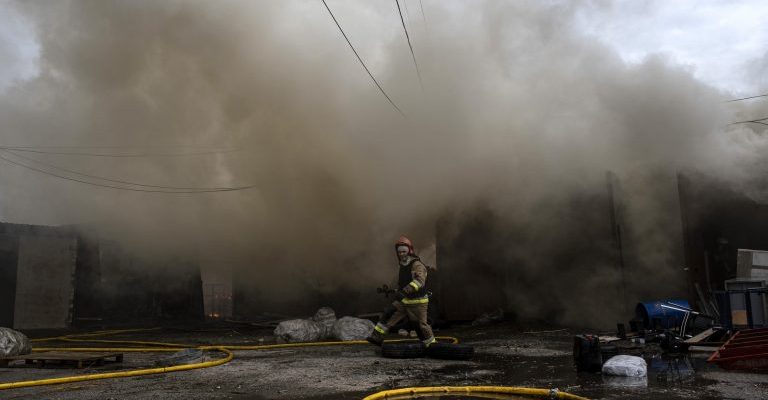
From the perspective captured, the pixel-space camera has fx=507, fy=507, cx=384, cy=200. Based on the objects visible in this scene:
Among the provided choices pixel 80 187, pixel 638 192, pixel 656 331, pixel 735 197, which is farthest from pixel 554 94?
pixel 80 187

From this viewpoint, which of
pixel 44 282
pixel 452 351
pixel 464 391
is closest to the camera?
pixel 464 391

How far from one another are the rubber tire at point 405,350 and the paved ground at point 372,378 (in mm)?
119

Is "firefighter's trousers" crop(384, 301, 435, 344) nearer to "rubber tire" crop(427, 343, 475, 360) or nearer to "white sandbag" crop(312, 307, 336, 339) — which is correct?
"rubber tire" crop(427, 343, 475, 360)

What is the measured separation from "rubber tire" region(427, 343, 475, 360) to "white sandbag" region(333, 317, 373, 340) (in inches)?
93.2

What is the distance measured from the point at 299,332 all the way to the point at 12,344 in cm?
358

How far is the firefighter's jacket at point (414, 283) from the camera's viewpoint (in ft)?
18.9

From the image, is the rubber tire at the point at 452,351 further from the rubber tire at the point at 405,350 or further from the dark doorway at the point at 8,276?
the dark doorway at the point at 8,276

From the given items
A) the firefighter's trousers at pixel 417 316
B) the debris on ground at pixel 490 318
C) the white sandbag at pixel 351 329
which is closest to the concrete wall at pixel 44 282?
the white sandbag at pixel 351 329

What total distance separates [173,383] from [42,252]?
10.4 metres

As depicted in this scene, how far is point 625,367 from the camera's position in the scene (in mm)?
4277

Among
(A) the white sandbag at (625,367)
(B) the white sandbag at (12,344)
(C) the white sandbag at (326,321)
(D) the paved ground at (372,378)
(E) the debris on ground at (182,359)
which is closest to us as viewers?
(D) the paved ground at (372,378)

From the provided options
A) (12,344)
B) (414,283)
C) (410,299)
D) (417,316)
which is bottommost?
(12,344)

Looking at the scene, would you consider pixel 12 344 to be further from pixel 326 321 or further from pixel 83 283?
pixel 83 283

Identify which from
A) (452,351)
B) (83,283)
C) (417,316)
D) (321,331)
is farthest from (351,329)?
(83,283)
